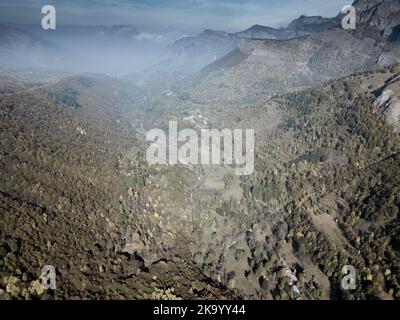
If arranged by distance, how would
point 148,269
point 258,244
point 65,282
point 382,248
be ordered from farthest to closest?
1. point 258,244
2. point 148,269
3. point 382,248
4. point 65,282

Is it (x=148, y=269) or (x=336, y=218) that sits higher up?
(x=336, y=218)

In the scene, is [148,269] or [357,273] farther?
[148,269]

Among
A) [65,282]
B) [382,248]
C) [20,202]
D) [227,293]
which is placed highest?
[20,202]

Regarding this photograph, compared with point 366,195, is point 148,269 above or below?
below

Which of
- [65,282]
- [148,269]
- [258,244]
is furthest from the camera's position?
[258,244]

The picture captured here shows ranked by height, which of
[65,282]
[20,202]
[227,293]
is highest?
[20,202]

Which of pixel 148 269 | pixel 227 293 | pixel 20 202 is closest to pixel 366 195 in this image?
pixel 227 293

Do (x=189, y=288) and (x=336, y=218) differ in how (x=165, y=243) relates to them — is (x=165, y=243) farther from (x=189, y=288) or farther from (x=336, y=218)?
(x=336, y=218)

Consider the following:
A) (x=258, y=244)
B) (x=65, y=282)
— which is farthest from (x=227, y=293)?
(x=65, y=282)
